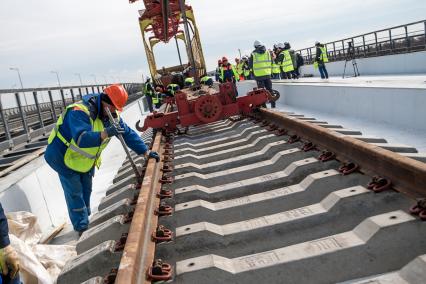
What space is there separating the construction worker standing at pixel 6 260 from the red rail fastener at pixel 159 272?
0.99 meters

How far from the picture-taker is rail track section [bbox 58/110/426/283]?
7.53 feet

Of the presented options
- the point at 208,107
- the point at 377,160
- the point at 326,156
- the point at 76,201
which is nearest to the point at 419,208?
the point at 377,160

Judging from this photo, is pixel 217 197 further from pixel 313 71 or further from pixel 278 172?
pixel 313 71

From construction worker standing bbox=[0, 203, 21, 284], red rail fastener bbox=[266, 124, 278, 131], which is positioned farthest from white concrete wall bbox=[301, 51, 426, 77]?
construction worker standing bbox=[0, 203, 21, 284]

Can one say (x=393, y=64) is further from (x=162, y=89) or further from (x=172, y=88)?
(x=162, y=89)

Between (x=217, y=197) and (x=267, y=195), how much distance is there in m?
0.50

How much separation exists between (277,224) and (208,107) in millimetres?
4805

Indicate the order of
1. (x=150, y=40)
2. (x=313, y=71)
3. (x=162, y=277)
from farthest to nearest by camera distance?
(x=313, y=71)
(x=150, y=40)
(x=162, y=277)

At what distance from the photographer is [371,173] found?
3.25 m

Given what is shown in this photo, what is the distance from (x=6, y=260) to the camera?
8.87ft

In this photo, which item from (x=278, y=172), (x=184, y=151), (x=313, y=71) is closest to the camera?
(x=278, y=172)

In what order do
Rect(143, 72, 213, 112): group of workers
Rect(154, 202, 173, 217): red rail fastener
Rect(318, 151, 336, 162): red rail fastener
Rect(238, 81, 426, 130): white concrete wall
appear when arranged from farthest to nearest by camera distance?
Rect(143, 72, 213, 112): group of workers, Rect(238, 81, 426, 130): white concrete wall, Rect(318, 151, 336, 162): red rail fastener, Rect(154, 202, 173, 217): red rail fastener

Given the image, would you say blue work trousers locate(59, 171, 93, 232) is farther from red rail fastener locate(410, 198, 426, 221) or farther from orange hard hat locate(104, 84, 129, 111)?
red rail fastener locate(410, 198, 426, 221)

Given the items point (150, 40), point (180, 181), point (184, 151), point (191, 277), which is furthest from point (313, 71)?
point (191, 277)
